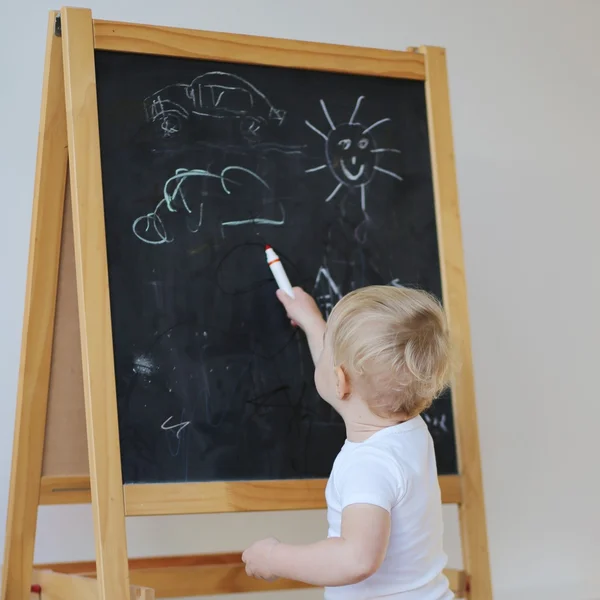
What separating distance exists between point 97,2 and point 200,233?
111 centimetres

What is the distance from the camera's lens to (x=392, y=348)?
1678 millimetres

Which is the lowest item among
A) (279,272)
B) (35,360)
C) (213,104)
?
(35,360)

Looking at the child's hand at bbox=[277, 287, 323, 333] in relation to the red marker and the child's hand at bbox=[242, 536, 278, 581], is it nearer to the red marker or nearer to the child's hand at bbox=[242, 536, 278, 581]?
the red marker

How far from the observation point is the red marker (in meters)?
2.08

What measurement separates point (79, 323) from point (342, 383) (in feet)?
2.39

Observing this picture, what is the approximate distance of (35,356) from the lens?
2252mm

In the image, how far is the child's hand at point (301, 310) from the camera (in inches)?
Result: 81.7

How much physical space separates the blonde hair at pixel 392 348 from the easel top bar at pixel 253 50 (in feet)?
2.37

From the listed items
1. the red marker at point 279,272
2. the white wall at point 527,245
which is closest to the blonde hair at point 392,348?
the red marker at point 279,272

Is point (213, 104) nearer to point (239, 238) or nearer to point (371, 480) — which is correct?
point (239, 238)

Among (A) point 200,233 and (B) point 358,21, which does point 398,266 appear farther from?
(B) point 358,21

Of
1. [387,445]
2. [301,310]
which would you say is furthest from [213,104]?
[387,445]

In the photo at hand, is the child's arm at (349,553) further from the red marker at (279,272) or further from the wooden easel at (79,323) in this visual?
the red marker at (279,272)

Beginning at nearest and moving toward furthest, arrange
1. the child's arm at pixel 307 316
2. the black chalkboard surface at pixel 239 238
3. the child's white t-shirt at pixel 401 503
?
the child's white t-shirt at pixel 401 503 < the black chalkboard surface at pixel 239 238 < the child's arm at pixel 307 316
